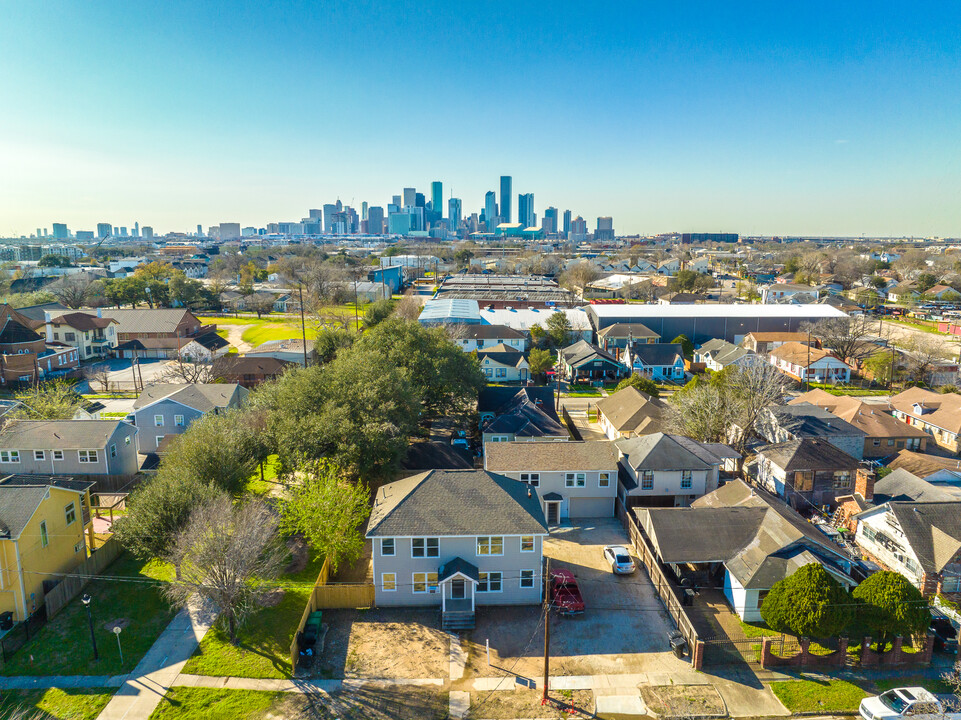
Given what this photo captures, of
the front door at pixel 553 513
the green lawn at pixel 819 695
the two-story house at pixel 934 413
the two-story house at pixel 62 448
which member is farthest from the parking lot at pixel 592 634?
the two-story house at pixel 934 413

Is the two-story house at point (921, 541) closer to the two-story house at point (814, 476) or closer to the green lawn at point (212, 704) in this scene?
the two-story house at point (814, 476)

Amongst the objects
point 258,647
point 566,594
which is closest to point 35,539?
point 258,647

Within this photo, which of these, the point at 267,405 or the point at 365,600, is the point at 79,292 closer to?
the point at 267,405

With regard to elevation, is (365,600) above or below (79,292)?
below

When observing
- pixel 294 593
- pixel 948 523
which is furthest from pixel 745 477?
pixel 294 593

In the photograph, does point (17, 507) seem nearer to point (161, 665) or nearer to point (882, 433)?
point (161, 665)

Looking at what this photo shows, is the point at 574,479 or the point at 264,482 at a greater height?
the point at 574,479
